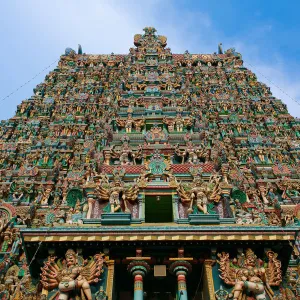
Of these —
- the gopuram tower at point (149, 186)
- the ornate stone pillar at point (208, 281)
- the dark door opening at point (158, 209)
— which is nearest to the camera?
the ornate stone pillar at point (208, 281)

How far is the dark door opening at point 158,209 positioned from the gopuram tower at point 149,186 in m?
0.05

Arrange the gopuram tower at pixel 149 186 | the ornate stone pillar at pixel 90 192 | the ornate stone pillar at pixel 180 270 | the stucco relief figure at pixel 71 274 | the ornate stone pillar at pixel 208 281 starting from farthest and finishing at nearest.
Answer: the ornate stone pillar at pixel 90 192, the gopuram tower at pixel 149 186, the ornate stone pillar at pixel 180 270, the ornate stone pillar at pixel 208 281, the stucco relief figure at pixel 71 274

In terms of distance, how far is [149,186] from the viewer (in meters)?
15.5

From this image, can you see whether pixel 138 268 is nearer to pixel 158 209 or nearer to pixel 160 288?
pixel 160 288

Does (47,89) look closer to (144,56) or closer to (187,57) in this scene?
(144,56)

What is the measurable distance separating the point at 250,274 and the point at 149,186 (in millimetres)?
5277

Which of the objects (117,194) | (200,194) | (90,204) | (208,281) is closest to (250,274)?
(208,281)

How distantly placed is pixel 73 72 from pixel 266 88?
12775 mm

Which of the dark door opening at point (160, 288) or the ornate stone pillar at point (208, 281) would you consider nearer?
the ornate stone pillar at point (208, 281)

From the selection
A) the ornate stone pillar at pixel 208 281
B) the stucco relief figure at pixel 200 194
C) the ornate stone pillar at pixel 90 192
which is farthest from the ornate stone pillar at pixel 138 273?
the ornate stone pillar at pixel 90 192

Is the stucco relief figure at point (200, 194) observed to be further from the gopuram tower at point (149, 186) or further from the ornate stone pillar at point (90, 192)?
the ornate stone pillar at point (90, 192)

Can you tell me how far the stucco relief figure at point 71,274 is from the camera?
11.2m

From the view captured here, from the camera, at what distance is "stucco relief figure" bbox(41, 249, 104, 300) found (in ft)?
36.8

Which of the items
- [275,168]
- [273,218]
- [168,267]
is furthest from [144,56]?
[168,267]
